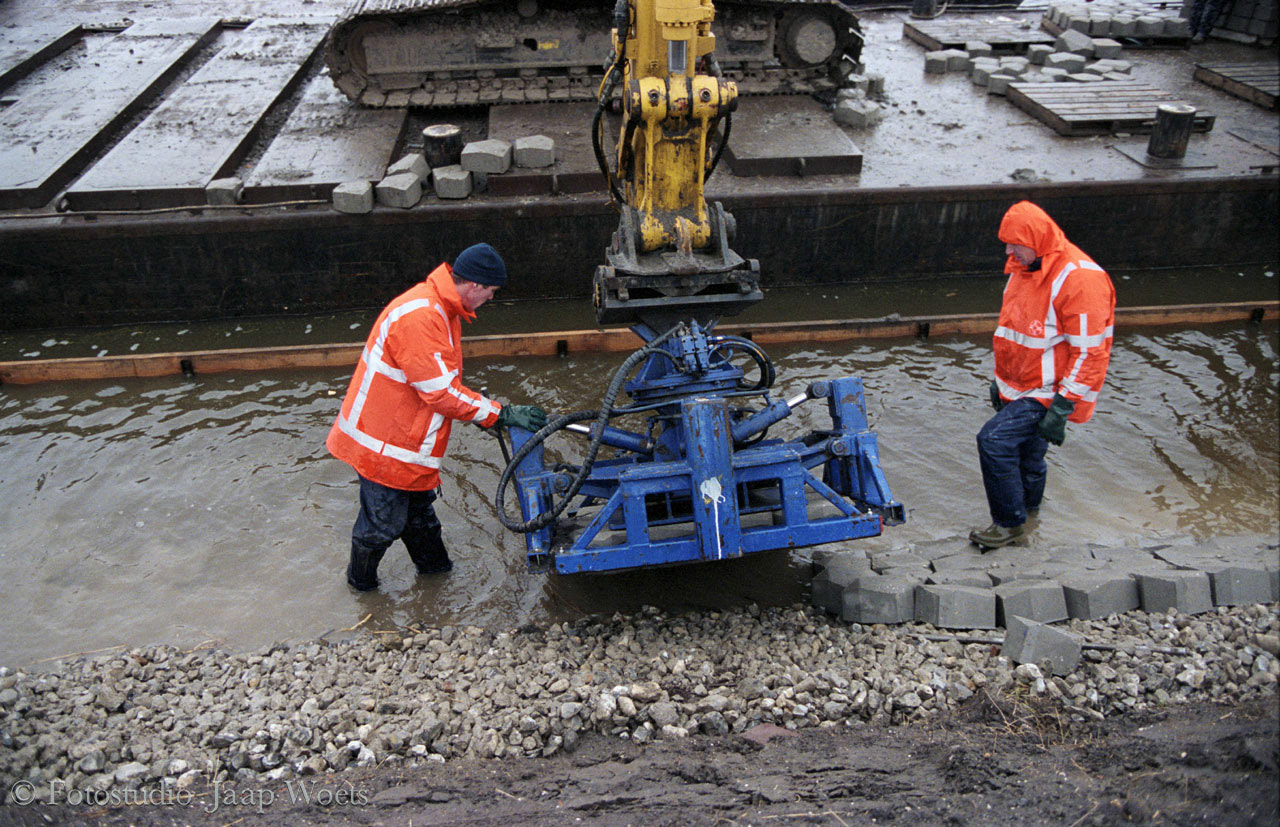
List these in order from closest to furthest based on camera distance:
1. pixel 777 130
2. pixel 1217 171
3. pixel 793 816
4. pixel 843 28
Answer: pixel 793 816 → pixel 1217 171 → pixel 777 130 → pixel 843 28

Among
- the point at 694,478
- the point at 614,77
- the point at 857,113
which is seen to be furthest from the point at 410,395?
the point at 857,113

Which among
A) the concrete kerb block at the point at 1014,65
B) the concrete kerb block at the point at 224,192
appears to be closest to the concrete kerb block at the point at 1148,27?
the concrete kerb block at the point at 1014,65

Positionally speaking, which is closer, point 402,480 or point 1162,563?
point 402,480

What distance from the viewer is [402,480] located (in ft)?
14.1

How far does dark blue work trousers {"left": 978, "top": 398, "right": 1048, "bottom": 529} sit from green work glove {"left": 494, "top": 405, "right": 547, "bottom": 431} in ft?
7.94

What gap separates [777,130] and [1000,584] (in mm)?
6363

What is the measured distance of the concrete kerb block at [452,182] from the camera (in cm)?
815

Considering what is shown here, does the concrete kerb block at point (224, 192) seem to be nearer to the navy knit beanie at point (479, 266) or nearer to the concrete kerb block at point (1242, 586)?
the navy knit beanie at point (479, 266)

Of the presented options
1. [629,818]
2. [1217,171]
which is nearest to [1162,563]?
[629,818]

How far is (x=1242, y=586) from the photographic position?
4.17m

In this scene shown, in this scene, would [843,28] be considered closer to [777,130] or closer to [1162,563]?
[777,130]

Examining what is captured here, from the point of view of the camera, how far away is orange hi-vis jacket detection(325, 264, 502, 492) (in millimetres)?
4035

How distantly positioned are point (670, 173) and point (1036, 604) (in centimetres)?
289

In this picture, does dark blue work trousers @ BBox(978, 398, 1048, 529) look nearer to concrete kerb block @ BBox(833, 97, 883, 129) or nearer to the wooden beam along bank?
the wooden beam along bank
